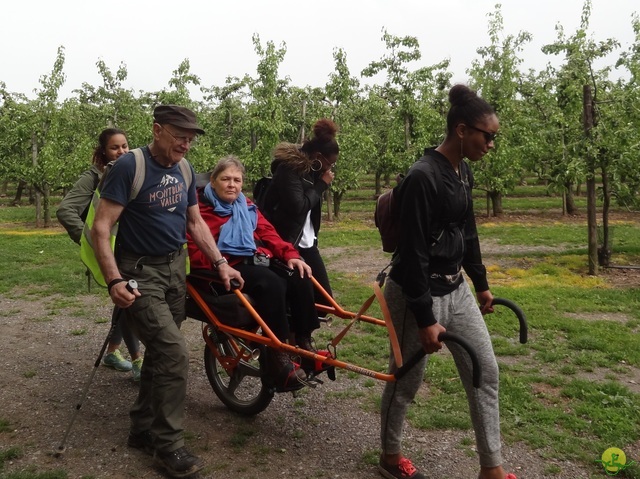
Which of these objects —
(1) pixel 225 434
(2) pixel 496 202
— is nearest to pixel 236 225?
(1) pixel 225 434

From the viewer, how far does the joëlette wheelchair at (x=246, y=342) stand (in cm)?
364

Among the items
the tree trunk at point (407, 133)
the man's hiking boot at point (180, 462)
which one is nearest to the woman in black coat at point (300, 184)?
the man's hiking boot at point (180, 462)

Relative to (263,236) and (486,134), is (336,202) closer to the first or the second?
(263,236)

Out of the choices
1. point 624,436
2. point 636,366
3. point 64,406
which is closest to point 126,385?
point 64,406

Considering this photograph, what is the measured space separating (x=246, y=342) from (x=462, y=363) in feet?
5.74

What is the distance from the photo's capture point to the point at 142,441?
14.0 feet

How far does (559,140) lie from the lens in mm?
13750

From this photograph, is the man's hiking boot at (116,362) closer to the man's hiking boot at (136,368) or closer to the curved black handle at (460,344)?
the man's hiking boot at (136,368)

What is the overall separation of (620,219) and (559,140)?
27.6 feet

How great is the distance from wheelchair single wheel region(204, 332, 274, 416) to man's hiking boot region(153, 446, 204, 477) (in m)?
0.81

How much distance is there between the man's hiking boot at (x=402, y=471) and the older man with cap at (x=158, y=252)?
1.19 metres

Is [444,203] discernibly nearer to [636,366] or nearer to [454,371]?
[454,371]

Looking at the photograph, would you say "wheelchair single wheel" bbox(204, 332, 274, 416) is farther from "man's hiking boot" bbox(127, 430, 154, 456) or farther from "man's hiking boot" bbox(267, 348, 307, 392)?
"man's hiking boot" bbox(127, 430, 154, 456)

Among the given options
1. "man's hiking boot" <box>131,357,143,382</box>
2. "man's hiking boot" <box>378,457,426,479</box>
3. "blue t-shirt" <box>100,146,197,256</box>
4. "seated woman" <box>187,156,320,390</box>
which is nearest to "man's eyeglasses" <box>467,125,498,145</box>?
"seated woman" <box>187,156,320,390</box>
